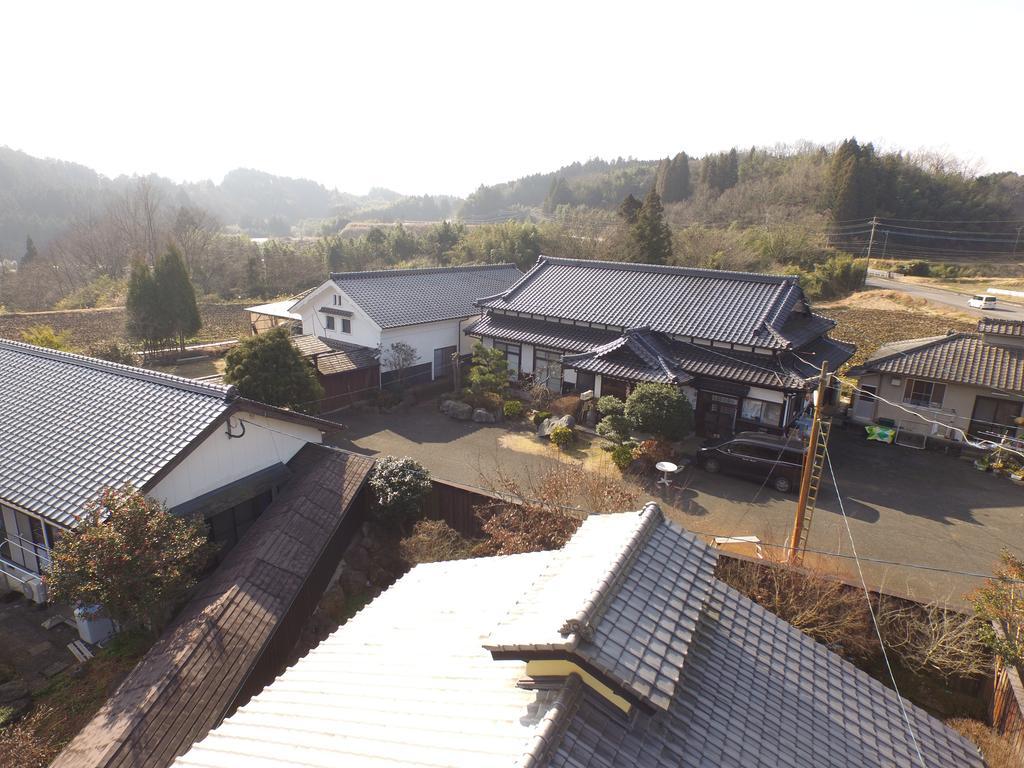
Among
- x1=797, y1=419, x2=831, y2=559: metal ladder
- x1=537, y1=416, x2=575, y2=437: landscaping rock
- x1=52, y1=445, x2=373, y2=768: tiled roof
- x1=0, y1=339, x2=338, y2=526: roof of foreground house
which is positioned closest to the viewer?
x1=52, y1=445, x2=373, y2=768: tiled roof

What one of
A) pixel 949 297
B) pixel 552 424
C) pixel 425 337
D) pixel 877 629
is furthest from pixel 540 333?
pixel 949 297

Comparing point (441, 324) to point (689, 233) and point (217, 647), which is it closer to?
point (217, 647)

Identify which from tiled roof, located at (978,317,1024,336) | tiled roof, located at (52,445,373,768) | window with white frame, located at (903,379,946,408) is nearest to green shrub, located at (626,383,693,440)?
tiled roof, located at (52,445,373,768)

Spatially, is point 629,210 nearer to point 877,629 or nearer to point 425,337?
point 425,337

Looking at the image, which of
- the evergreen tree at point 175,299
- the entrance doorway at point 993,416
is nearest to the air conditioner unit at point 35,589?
the evergreen tree at point 175,299

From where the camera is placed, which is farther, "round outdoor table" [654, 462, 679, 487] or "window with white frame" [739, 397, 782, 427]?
"window with white frame" [739, 397, 782, 427]

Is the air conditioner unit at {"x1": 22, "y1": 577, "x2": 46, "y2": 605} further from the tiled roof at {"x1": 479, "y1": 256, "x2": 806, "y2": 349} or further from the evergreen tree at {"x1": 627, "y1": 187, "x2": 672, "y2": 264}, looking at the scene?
the evergreen tree at {"x1": 627, "y1": 187, "x2": 672, "y2": 264}

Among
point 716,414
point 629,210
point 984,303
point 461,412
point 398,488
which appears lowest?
point 461,412

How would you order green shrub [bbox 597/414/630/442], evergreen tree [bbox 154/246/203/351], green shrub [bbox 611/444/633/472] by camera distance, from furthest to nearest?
1. evergreen tree [bbox 154/246/203/351]
2. green shrub [bbox 597/414/630/442]
3. green shrub [bbox 611/444/633/472]
